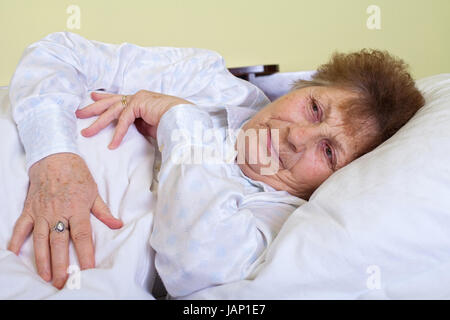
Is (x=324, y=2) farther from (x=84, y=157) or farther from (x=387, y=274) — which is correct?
(x=387, y=274)

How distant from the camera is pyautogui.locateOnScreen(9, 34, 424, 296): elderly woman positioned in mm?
680

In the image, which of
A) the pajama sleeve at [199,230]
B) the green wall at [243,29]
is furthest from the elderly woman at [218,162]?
the green wall at [243,29]

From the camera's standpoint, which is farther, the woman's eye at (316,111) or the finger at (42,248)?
the woman's eye at (316,111)

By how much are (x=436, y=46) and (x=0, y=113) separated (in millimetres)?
1602

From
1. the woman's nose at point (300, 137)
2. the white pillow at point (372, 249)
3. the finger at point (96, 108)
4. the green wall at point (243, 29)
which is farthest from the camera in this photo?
the green wall at point (243, 29)

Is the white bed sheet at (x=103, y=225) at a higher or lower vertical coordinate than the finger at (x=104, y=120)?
lower

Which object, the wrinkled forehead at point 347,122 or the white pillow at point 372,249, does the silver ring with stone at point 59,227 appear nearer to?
the white pillow at point 372,249

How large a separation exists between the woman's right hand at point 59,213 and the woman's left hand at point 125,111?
0.10 meters

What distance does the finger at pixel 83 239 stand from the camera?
0.72 m

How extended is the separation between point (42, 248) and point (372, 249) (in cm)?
54

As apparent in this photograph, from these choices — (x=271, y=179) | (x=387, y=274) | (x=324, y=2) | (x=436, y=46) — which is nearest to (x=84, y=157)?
(x=271, y=179)

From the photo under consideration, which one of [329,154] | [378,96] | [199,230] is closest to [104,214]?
[199,230]

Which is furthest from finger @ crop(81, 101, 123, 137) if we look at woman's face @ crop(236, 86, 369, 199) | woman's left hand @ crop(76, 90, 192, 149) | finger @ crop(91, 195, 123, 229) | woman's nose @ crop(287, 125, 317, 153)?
woman's nose @ crop(287, 125, 317, 153)
